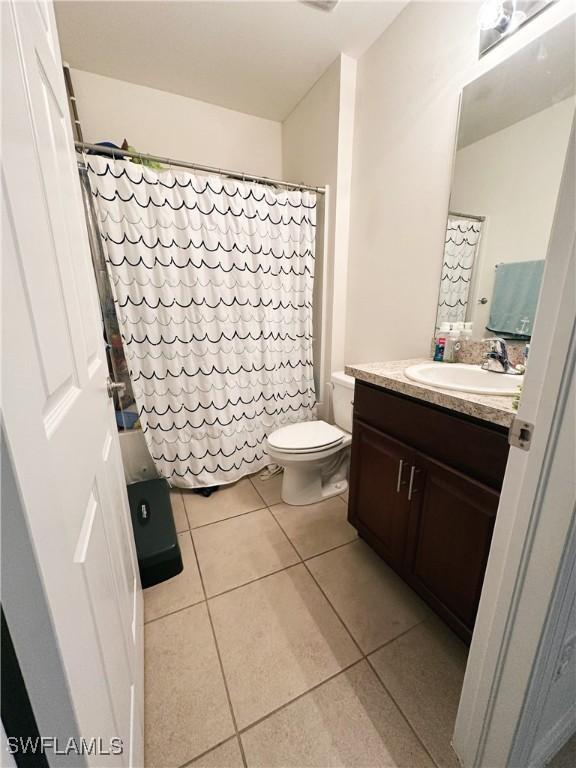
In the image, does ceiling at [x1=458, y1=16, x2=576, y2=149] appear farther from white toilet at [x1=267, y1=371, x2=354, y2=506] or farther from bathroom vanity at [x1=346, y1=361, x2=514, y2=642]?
white toilet at [x1=267, y1=371, x2=354, y2=506]

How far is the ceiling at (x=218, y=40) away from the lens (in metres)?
1.39

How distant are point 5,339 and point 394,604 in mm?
1499

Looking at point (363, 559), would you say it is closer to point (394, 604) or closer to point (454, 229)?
point (394, 604)

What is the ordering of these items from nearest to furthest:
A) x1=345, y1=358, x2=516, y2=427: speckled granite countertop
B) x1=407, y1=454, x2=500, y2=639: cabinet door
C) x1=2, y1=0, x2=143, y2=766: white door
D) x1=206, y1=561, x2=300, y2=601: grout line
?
x1=2, y1=0, x2=143, y2=766: white door < x1=345, y1=358, x2=516, y2=427: speckled granite countertop < x1=407, y1=454, x2=500, y2=639: cabinet door < x1=206, y1=561, x2=300, y2=601: grout line

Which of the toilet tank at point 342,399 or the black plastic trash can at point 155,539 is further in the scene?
the toilet tank at point 342,399

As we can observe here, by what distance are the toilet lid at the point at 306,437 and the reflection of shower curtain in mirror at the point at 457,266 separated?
816 millimetres

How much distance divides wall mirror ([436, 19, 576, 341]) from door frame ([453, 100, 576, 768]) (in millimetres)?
803

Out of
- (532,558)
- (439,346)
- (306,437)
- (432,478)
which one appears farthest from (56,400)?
(439,346)

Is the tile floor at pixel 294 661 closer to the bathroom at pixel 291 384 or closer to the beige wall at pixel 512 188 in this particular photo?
the bathroom at pixel 291 384

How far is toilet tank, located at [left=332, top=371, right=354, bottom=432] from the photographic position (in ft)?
5.91

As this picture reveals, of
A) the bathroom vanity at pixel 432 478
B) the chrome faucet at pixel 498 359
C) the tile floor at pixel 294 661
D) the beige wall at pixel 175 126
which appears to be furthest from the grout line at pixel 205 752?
the beige wall at pixel 175 126

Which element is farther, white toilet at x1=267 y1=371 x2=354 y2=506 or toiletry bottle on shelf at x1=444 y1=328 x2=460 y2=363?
white toilet at x1=267 y1=371 x2=354 y2=506

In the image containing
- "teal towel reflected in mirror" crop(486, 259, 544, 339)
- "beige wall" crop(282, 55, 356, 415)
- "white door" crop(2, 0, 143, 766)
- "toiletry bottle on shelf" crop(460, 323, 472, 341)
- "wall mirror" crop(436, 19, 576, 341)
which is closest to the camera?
"white door" crop(2, 0, 143, 766)

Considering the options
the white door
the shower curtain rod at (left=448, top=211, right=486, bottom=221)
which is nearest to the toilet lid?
the white door
